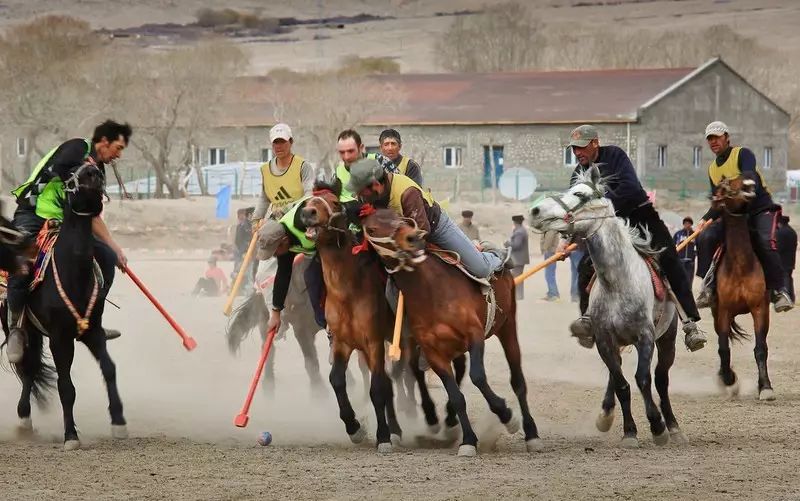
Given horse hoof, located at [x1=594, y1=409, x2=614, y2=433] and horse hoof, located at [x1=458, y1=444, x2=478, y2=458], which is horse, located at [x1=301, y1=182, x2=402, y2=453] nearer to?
horse hoof, located at [x1=458, y1=444, x2=478, y2=458]

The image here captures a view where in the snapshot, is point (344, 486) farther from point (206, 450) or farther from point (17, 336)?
point (17, 336)

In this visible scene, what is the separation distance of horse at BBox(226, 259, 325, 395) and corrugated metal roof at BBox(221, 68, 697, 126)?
169 feet

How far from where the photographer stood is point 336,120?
68312 mm

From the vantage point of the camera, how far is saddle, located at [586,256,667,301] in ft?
38.8

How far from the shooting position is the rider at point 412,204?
416 inches

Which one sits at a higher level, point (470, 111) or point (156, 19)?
point (156, 19)

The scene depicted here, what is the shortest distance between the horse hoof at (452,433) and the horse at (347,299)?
0.83m

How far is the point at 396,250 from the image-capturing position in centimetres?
1031

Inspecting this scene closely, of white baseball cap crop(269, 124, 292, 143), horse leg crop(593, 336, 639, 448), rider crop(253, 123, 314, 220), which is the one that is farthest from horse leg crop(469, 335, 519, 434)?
white baseball cap crop(269, 124, 292, 143)

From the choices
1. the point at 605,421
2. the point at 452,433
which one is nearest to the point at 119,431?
the point at 452,433

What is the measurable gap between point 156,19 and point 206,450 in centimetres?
15453

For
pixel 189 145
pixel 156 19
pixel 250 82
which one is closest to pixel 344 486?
pixel 189 145

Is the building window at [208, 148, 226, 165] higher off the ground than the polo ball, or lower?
higher

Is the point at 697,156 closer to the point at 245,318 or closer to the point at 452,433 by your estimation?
the point at 245,318
